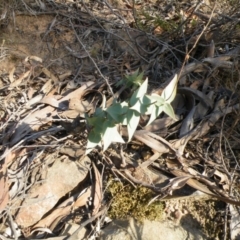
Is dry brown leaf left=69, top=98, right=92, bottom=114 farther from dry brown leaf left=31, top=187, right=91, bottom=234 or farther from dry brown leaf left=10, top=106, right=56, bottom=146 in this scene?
dry brown leaf left=31, top=187, right=91, bottom=234

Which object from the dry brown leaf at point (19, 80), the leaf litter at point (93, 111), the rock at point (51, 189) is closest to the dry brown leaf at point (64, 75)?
the leaf litter at point (93, 111)

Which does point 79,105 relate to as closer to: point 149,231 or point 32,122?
point 32,122

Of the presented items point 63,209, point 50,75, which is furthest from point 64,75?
point 63,209

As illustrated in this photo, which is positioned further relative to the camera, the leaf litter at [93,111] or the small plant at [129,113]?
the leaf litter at [93,111]

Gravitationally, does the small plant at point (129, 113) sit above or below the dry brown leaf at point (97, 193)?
above

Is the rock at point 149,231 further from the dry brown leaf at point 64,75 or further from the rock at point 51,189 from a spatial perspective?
the dry brown leaf at point 64,75

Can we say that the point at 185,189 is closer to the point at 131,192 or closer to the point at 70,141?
the point at 131,192
